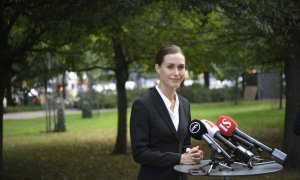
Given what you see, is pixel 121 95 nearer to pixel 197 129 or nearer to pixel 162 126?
pixel 162 126

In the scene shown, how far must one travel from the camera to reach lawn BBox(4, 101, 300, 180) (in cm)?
1187

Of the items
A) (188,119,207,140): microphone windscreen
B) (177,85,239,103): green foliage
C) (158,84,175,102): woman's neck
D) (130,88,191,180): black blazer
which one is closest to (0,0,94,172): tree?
(158,84,175,102): woman's neck

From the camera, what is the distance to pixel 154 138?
156 inches

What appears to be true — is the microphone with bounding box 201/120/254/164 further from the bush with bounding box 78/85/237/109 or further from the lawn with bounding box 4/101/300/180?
the bush with bounding box 78/85/237/109

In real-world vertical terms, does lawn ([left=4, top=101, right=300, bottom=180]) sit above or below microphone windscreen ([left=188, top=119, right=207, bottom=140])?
below

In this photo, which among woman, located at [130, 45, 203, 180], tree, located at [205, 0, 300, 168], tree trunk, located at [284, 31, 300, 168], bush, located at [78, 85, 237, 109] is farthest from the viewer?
bush, located at [78, 85, 237, 109]

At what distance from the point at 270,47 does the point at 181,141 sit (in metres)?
9.82

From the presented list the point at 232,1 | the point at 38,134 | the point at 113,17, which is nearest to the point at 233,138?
the point at 232,1

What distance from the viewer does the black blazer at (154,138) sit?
12.7 ft

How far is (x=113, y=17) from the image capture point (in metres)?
10.0

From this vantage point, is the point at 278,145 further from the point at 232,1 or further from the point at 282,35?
the point at 232,1

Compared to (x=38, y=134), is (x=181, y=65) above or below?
above

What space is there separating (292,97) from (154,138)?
7.98 m

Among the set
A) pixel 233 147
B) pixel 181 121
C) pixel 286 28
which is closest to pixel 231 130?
pixel 233 147
